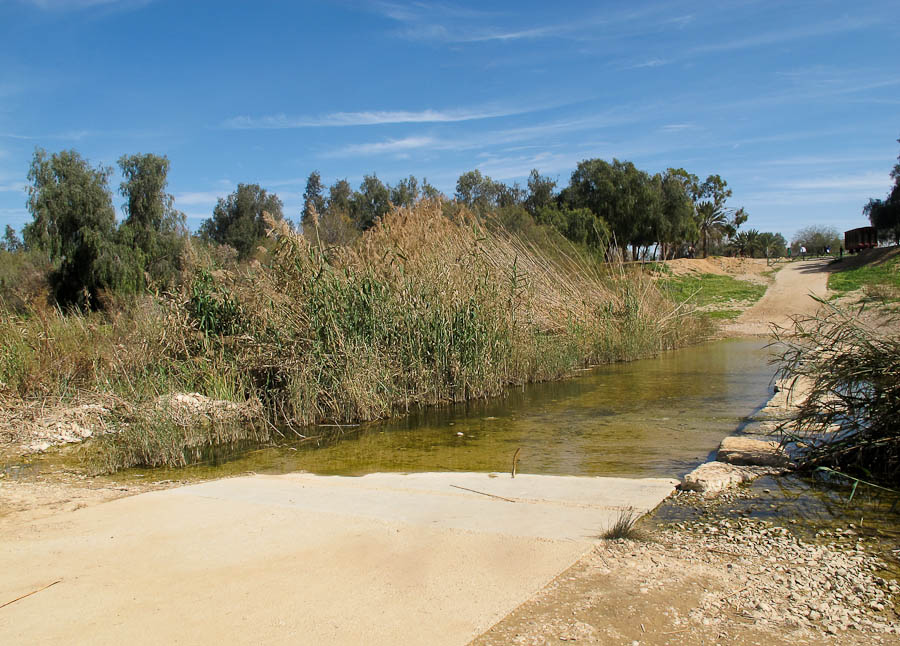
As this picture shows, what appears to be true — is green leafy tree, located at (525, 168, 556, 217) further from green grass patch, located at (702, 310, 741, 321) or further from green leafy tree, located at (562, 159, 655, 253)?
green grass patch, located at (702, 310, 741, 321)

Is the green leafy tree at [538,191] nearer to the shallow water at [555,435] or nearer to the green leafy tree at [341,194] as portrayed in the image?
the green leafy tree at [341,194]

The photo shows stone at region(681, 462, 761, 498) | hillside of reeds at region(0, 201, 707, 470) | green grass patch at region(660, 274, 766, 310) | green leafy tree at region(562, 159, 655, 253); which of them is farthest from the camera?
green leafy tree at region(562, 159, 655, 253)

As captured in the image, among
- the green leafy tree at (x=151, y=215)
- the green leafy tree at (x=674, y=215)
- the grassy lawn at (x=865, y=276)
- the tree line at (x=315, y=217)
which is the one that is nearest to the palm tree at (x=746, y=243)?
the tree line at (x=315, y=217)

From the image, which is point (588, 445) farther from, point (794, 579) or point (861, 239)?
point (861, 239)

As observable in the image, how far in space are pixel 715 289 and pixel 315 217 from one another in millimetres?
24587

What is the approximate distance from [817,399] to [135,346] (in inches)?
347

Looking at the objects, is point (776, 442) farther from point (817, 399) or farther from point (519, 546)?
point (519, 546)

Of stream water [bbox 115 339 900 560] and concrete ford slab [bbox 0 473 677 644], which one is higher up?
concrete ford slab [bbox 0 473 677 644]

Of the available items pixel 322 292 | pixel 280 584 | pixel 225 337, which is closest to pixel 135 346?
pixel 225 337

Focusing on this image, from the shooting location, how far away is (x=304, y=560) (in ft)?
12.3

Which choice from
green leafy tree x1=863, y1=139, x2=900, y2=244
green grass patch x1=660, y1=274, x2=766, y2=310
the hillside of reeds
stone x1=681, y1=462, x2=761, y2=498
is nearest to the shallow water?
the hillside of reeds

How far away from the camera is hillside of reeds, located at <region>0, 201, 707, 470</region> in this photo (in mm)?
9539

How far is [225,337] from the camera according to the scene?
33.1ft

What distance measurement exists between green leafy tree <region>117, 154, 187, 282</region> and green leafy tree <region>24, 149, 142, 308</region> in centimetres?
111
